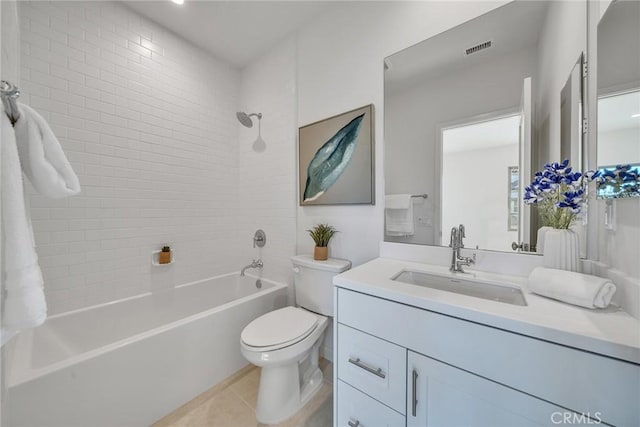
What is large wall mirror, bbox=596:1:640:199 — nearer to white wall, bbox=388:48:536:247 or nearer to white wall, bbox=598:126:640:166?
white wall, bbox=598:126:640:166

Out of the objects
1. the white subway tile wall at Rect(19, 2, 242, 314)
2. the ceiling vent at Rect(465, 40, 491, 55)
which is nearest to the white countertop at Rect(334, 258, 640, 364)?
the ceiling vent at Rect(465, 40, 491, 55)

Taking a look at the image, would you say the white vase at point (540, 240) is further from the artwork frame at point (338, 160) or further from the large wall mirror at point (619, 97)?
the artwork frame at point (338, 160)

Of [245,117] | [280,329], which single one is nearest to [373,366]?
[280,329]

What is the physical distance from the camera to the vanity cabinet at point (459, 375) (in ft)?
1.80

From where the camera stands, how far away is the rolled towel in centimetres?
67

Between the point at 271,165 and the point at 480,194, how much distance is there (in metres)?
1.67

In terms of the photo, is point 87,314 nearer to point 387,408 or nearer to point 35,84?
point 35,84

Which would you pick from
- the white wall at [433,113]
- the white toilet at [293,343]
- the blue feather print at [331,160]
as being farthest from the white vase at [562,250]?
the blue feather print at [331,160]

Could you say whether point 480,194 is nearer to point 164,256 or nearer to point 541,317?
point 541,317

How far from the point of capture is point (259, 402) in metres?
1.28

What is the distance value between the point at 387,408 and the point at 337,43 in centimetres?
219

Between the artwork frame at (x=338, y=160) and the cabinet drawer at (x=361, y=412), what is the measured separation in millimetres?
1042

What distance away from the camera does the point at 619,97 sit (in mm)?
712

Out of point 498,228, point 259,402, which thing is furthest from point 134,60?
point 498,228
